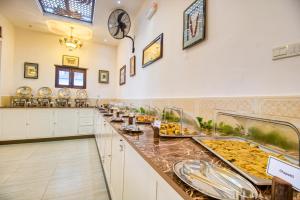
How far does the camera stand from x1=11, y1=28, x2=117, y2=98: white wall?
4.54 meters

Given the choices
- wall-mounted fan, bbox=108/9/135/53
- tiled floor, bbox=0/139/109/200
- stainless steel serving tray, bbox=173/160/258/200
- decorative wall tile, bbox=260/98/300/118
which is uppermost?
wall-mounted fan, bbox=108/9/135/53

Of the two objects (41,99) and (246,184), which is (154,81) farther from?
(41,99)

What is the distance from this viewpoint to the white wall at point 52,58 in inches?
179

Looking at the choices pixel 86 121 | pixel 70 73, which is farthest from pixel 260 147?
pixel 70 73

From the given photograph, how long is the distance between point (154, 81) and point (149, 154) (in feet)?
6.48

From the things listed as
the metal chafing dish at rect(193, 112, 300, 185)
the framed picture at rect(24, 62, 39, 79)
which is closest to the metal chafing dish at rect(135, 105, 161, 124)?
the metal chafing dish at rect(193, 112, 300, 185)

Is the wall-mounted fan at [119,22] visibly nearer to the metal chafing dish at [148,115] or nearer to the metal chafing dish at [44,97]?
the metal chafing dish at [148,115]

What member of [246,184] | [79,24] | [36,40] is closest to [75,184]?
[246,184]

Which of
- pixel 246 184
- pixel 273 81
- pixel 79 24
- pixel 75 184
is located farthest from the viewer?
pixel 79 24

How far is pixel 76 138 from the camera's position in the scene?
4645 millimetres

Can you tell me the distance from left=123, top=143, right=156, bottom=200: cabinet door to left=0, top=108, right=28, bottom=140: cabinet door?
4.16 metres

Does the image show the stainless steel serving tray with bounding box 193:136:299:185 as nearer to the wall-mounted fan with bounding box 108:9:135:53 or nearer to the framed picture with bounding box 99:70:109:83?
the wall-mounted fan with bounding box 108:9:135:53

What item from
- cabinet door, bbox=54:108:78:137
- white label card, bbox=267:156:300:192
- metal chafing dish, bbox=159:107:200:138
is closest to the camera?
white label card, bbox=267:156:300:192

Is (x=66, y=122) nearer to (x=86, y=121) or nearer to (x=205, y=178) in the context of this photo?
(x=86, y=121)
